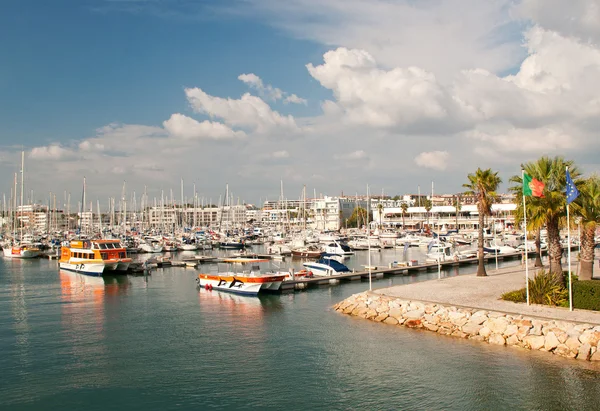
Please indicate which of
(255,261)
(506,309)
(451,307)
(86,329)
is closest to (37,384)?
(86,329)

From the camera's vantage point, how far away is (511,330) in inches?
1039

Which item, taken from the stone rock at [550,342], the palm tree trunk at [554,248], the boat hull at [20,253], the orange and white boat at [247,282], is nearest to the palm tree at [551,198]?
the palm tree trunk at [554,248]

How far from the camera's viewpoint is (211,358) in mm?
26016

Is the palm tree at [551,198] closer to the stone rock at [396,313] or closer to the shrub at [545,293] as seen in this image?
the shrub at [545,293]

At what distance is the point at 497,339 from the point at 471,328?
1.70 meters

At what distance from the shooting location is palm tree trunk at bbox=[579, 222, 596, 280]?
3300 centimetres

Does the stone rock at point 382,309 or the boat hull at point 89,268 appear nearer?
the stone rock at point 382,309

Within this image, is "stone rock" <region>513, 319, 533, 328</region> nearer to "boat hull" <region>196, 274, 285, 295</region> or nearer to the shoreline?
the shoreline

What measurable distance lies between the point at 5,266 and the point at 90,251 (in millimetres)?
23068

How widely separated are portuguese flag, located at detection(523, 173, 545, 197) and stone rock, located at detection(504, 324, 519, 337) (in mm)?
7193

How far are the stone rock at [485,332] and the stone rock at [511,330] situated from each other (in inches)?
35.2

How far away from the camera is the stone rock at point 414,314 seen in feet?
102

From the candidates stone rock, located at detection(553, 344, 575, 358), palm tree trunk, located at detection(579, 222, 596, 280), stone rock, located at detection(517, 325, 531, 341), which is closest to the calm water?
stone rock, located at detection(553, 344, 575, 358)

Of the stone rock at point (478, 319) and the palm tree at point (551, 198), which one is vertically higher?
the palm tree at point (551, 198)
